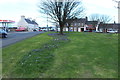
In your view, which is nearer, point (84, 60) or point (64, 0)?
point (84, 60)

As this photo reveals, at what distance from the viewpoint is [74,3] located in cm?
2403

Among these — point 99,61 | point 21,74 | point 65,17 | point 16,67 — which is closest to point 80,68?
point 99,61

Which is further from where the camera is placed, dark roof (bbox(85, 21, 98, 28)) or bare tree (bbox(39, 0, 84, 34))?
dark roof (bbox(85, 21, 98, 28))

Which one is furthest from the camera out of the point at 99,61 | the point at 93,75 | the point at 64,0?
the point at 64,0

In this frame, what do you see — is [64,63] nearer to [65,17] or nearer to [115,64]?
[115,64]

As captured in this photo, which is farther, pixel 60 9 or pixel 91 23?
pixel 91 23

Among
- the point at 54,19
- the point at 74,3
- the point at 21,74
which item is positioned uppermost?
the point at 74,3

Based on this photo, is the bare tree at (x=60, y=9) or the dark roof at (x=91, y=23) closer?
the bare tree at (x=60, y=9)

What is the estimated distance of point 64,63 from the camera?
5801 millimetres

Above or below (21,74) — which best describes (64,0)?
above

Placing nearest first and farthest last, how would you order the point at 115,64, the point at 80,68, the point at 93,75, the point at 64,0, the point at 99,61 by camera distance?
1. the point at 93,75
2. the point at 80,68
3. the point at 115,64
4. the point at 99,61
5. the point at 64,0

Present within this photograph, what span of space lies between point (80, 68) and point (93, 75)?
0.72m

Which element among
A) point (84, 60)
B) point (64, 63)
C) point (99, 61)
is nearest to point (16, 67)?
point (64, 63)

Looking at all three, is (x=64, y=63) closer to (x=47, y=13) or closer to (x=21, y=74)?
(x=21, y=74)
